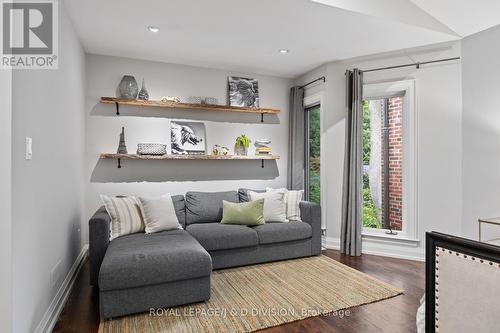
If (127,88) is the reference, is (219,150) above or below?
below

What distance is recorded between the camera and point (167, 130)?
4.05 meters

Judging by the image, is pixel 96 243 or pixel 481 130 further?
pixel 481 130

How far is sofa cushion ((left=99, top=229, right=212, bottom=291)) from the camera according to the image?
2141 mm

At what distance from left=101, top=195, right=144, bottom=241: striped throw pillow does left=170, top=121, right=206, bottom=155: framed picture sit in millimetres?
1173

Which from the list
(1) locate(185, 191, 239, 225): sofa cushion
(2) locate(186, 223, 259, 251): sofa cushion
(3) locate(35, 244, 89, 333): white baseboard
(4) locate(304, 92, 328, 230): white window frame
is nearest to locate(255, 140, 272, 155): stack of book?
(4) locate(304, 92, 328, 230): white window frame

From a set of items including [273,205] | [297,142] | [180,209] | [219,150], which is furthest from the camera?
[297,142]

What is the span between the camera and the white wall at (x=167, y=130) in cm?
375

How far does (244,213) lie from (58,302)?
1.92 m

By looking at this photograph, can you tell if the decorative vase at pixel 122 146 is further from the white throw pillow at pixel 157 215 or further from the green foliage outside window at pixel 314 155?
the green foliage outside window at pixel 314 155

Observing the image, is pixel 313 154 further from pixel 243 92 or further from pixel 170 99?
pixel 170 99

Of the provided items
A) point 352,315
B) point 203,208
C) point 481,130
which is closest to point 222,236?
point 203,208

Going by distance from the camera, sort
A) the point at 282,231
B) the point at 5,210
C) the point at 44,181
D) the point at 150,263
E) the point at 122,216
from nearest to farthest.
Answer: the point at 5,210 < the point at 44,181 < the point at 150,263 < the point at 122,216 < the point at 282,231

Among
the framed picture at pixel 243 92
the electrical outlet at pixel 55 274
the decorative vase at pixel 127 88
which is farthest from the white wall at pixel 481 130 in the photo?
the electrical outlet at pixel 55 274

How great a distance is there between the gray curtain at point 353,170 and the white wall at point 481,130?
111 centimetres
